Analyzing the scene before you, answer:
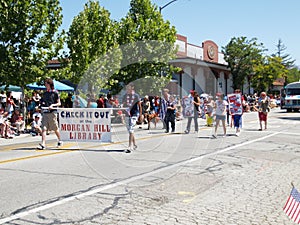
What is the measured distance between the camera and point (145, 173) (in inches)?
303

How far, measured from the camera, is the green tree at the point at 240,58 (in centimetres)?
4953

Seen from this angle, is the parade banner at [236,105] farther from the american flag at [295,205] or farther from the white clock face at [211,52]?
the white clock face at [211,52]

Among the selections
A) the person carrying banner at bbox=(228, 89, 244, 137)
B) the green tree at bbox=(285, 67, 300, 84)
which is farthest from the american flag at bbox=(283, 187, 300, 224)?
the green tree at bbox=(285, 67, 300, 84)

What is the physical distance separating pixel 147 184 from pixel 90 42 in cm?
1834

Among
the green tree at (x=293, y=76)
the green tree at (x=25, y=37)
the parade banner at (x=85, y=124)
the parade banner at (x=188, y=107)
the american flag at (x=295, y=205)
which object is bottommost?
the american flag at (x=295, y=205)

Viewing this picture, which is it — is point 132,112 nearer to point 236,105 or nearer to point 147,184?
point 147,184

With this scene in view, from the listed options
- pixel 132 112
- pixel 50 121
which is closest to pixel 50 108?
pixel 50 121

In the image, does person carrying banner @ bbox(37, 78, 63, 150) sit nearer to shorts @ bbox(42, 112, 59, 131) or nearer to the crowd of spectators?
shorts @ bbox(42, 112, 59, 131)

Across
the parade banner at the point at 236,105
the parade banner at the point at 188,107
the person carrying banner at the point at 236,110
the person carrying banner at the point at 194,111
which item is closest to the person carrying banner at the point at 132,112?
the person carrying banner at the point at 194,111

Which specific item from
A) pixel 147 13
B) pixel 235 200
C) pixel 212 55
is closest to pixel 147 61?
pixel 147 13

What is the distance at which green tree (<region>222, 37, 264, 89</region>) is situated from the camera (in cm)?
4953

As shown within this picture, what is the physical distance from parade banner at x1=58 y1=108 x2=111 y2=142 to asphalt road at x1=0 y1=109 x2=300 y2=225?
15.2 inches

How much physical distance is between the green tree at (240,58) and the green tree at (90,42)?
26792 mm

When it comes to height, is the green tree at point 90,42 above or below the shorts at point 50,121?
above
